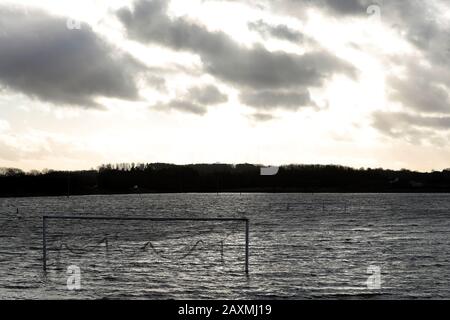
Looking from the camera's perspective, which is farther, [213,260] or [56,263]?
[213,260]

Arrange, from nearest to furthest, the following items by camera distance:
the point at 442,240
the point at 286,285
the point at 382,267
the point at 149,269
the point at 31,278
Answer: the point at 286,285
the point at 31,278
the point at 149,269
the point at 382,267
the point at 442,240

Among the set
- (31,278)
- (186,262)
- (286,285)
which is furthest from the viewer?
(186,262)

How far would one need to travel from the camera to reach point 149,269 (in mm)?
37156

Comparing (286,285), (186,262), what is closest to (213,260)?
(186,262)
